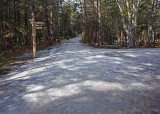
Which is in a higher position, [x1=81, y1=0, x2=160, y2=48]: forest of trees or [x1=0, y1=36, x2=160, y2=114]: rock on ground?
[x1=81, y1=0, x2=160, y2=48]: forest of trees

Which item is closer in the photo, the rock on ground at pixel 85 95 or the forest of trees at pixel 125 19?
the rock on ground at pixel 85 95

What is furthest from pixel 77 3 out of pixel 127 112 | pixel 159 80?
pixel 127 112

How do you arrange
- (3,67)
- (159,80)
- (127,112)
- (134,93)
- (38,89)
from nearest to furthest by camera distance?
(127,112) < (134,93) < (38,89) < (159,80) < (3,67)

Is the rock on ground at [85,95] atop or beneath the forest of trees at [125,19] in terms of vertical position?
beneath

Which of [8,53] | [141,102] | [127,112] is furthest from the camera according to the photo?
[8,53]

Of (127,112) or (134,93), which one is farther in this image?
(134,93)

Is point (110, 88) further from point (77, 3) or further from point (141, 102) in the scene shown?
point (77, 3)

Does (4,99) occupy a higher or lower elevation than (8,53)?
lower

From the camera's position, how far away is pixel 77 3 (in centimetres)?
3053

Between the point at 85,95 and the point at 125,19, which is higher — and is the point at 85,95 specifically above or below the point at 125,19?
A: below

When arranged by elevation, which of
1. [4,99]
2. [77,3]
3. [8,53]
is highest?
[77,3]

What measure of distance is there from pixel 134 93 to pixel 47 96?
258 cm

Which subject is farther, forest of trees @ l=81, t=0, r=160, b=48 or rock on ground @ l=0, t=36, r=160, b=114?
forest of trees @ l=81, t=0, r=160, b=48

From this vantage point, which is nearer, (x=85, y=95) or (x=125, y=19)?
(x=85, y=95)
